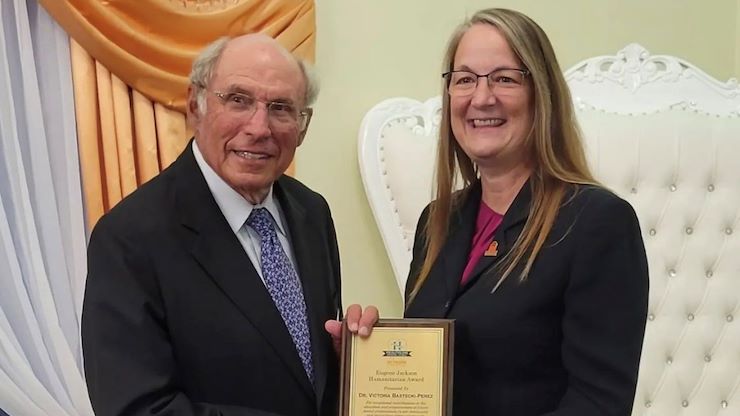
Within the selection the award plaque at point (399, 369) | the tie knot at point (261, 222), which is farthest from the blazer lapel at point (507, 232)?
the tie knot at point (261, 222)

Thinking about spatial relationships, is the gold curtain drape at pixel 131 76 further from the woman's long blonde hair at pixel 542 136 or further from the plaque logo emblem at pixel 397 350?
the plaque logo emblem at pixel 397 350

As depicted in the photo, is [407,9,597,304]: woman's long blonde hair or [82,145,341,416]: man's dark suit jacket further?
[407,9,597,304]: woman's long blonde hair

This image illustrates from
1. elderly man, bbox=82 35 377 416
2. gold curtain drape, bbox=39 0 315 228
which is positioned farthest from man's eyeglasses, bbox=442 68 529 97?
gold curtain drape, bbox=39 0 315 228

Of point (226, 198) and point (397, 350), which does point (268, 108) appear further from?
point (397, 350)

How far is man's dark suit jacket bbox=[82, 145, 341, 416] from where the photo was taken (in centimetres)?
146

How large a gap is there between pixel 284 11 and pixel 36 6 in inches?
28.1

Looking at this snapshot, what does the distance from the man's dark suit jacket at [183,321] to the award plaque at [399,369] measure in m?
0.06

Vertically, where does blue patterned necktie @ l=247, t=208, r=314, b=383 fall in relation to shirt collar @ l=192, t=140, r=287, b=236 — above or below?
below

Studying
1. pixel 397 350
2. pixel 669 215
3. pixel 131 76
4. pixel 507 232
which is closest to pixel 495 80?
pixel 507 232

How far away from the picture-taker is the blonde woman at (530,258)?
5.07 feet

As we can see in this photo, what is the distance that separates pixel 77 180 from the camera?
8.59 feet

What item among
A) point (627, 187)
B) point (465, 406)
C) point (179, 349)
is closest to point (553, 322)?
point (465, 406)

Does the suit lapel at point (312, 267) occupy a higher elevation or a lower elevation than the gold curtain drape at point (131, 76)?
lower

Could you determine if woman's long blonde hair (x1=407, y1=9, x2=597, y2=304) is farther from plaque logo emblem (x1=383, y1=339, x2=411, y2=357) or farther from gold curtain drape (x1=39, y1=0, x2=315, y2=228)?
gold curtain drape (x1=39, y1=0, x2=315, y2=228)
